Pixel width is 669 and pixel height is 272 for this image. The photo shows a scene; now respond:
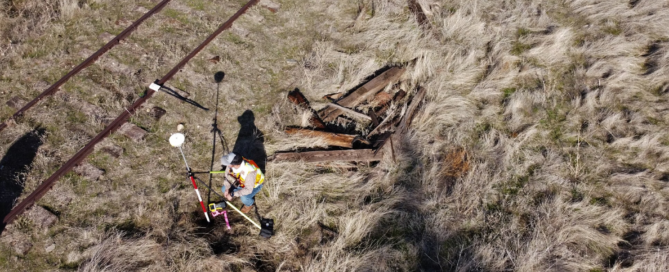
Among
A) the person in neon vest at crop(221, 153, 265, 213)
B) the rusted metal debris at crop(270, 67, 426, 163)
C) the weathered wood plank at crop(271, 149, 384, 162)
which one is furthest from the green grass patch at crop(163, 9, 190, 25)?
the person in neon vest at crop(221, 153, 265, 213)

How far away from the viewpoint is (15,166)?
634cm

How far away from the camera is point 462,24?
31.6 ft

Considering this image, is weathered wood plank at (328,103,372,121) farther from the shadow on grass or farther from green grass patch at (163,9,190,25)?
green grass patch at (163,9,190,25)

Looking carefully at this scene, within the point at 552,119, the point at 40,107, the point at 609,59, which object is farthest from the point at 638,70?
the point at 40,107

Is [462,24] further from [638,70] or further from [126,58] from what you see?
[126,58]

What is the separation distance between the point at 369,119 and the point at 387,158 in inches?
42.8

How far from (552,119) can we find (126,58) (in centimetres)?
877

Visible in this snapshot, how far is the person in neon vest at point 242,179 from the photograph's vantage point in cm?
548

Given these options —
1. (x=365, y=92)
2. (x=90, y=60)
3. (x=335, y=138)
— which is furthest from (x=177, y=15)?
(x=335, y=138)

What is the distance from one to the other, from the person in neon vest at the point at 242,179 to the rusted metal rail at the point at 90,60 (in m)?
4.09

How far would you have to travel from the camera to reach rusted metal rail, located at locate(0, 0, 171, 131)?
706 cm

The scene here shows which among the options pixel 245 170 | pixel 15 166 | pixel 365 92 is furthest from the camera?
pixel 365 92

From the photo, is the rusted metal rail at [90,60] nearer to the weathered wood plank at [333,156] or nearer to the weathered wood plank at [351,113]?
the weathered wood plank at [333,156]

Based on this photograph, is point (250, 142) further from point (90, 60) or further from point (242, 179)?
point (90, 60)
